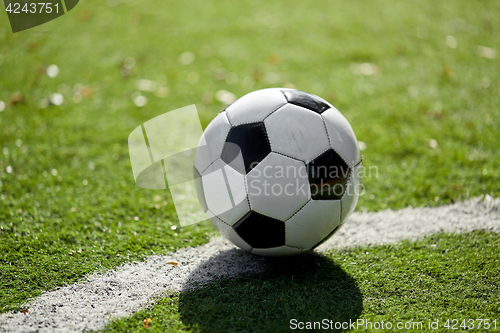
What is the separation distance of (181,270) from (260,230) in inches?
29.5

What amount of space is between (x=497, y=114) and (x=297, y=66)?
9.13ft

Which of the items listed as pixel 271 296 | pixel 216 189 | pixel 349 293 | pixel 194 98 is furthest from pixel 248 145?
pixel 194 98

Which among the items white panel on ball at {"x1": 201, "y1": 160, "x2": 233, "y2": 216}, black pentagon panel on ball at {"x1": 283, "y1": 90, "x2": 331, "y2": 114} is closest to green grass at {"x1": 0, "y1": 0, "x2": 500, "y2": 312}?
white panel on ball at {"x1": 201, "y1": 160, "x2": 233, "y2": 216}

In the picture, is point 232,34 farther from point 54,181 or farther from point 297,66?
point 54,181

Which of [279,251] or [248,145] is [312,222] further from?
[248,145]

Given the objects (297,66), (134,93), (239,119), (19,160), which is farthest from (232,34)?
(239,119)

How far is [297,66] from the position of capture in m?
Answer: 6.24

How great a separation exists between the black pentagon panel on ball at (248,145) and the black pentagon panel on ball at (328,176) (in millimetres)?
318

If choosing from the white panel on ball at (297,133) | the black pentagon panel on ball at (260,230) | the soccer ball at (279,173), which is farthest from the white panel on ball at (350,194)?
the black pentagon panel on ball at (260,230)

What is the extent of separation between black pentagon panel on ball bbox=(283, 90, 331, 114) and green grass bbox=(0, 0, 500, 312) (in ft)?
4.43

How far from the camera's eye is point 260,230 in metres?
2.66

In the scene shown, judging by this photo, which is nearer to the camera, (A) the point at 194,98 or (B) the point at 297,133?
(B) the point at 297,133

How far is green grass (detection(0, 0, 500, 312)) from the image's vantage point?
3400 millimetres

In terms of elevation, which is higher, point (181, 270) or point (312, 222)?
point (312, 222)
